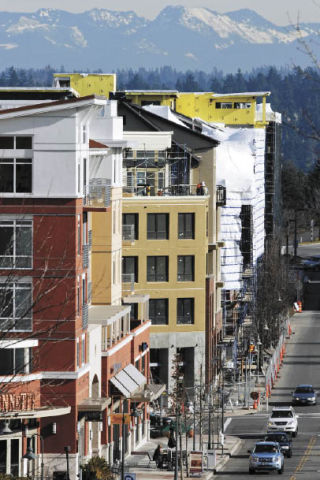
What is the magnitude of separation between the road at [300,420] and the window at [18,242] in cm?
1438

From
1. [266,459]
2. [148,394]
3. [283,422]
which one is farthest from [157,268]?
[266,459]

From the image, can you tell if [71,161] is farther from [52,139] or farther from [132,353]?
[132,353]

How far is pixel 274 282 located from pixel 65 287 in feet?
255

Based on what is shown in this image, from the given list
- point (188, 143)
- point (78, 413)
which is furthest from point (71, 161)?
point (188, 143)

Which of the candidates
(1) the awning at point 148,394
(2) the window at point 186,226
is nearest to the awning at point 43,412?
(1) the awning at point 148,394

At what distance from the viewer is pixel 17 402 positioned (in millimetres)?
60156

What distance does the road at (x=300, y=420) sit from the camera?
72.3 m

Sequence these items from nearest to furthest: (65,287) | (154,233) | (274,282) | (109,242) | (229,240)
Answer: (65,287), (109,242), (154,233), (229,240), (274,282)

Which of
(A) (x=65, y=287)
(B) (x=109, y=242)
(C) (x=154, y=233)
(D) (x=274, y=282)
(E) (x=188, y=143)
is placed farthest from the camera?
(D) (x=274, y=282)

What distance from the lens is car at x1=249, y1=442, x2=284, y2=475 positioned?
70000mm

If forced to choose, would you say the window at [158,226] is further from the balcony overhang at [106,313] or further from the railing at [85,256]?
the railing at [85,256]

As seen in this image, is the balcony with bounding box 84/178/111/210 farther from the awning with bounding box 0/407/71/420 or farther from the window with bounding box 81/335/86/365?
the awning with bounding box 0/407/71/420

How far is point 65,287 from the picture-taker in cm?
6172

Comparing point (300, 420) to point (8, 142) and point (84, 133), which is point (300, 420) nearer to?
point (84, 133)
